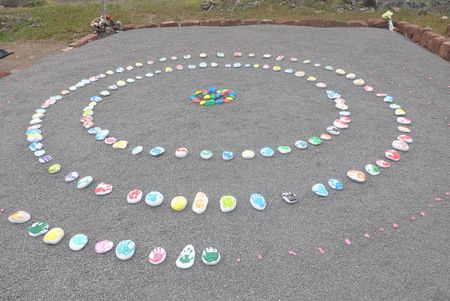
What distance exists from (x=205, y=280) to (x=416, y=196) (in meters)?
1.78

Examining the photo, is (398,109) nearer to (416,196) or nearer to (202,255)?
(416,196)

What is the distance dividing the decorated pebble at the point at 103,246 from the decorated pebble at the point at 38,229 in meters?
0.46

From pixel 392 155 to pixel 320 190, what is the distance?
916 mm

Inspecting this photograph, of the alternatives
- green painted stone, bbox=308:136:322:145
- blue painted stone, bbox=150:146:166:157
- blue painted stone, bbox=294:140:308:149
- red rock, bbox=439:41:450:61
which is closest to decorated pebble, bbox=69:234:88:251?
blue painted stone, bbox=150:146:166:157

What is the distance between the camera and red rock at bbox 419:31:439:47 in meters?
5.99

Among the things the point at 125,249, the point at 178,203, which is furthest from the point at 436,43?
the point at 125,249

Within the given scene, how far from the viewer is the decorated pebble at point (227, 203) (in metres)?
2.64

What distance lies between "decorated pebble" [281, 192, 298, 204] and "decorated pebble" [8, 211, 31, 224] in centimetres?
196

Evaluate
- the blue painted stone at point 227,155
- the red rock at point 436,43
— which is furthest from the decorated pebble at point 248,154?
the red rock at point 436,43

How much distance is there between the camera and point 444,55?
5551mm

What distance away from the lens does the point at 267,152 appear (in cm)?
331

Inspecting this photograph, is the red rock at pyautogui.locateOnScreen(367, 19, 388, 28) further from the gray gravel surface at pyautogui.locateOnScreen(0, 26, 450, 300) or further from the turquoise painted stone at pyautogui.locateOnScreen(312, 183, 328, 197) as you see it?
the turquoise painted stone at pyautogui.locateOnScreen(312, 183, 328, 197)

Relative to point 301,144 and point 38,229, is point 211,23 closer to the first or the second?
point 301,144

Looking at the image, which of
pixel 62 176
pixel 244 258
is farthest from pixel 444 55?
pixel 62 176
